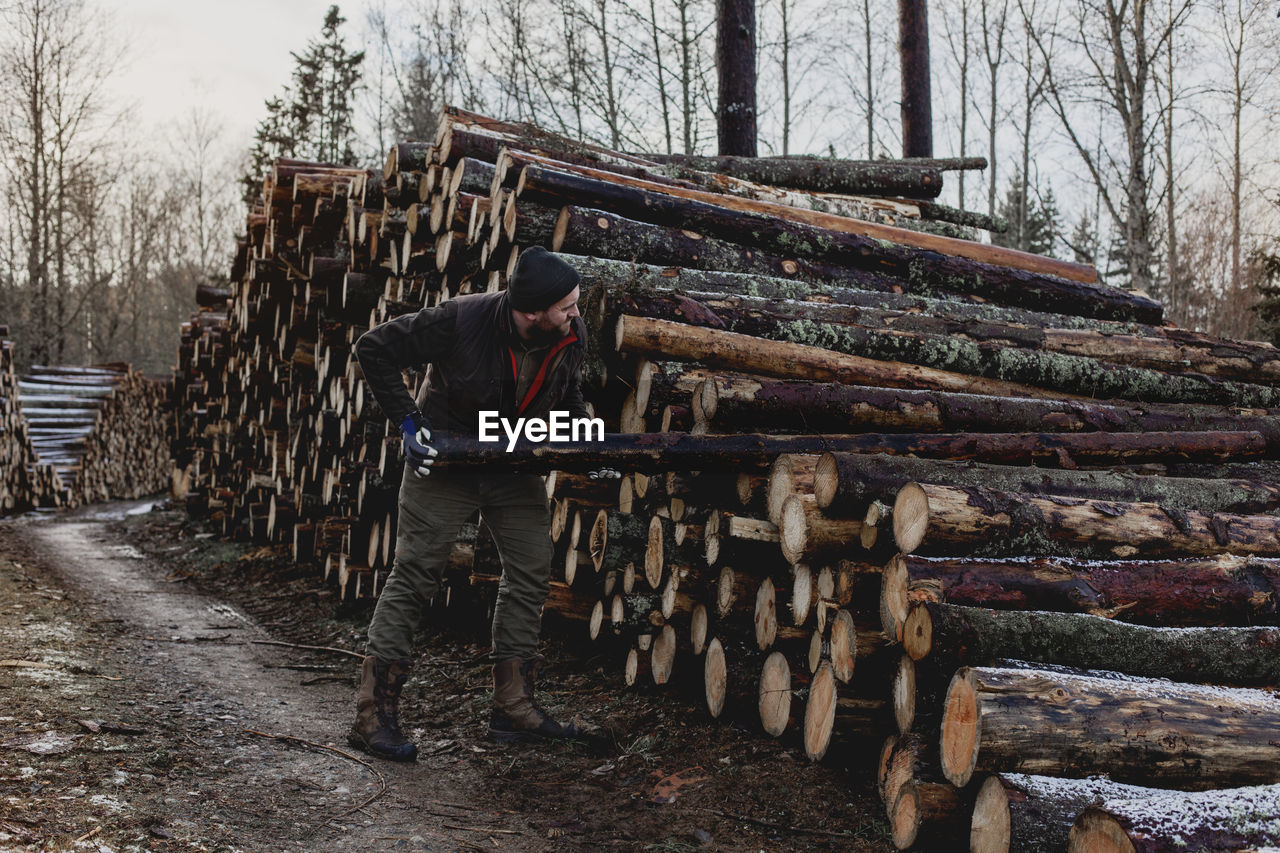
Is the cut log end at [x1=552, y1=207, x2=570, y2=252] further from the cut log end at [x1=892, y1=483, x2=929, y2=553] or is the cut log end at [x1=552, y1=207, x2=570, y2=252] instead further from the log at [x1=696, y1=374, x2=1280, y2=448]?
the cut log end at [x1=892, y1=483, x2=929, y2=553]

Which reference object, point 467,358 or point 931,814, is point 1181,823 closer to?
point 931,814

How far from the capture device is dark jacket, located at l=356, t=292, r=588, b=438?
406cm

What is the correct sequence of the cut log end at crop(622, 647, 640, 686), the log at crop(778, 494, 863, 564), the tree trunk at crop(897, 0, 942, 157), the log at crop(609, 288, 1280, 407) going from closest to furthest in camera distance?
the log at crop(778, 494, 863, 564), the log at crop(609, 288, 1280, 407), the cut log end at crop(622, 647, 640, 686), the tree trunk at crop(897, 0, 942, 157)

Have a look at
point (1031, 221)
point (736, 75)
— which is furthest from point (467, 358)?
point (1031, 221)

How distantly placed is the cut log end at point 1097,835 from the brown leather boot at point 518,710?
2388mm

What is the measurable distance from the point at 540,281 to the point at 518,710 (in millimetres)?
2050

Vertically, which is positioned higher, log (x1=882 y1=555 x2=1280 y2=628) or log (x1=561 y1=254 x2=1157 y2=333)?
log (x1=561 y1=254 x2=1157 y2=333)

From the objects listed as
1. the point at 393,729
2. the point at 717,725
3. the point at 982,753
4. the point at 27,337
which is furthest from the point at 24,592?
the point at 27,337

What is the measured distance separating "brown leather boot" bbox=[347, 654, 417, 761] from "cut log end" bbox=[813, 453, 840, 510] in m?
2.12

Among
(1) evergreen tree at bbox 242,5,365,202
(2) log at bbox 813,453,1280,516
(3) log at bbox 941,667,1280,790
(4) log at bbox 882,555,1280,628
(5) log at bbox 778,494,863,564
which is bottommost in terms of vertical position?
(3) log at bbox 941,667,1280,790

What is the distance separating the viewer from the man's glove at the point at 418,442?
3932 millimetres

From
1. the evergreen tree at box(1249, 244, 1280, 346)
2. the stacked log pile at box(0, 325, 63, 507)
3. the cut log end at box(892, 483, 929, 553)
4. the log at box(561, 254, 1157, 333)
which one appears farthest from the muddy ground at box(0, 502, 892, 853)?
the evergreen tree at box(1249, 244, 1280, 346)

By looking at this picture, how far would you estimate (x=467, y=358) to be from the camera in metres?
4.12

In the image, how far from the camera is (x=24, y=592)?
6969 millimetres
